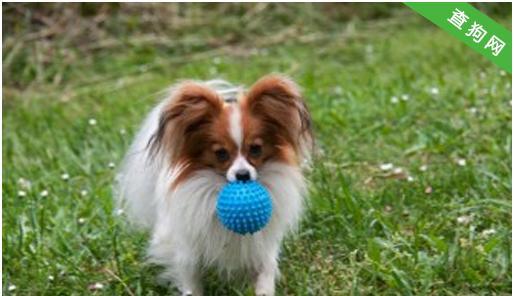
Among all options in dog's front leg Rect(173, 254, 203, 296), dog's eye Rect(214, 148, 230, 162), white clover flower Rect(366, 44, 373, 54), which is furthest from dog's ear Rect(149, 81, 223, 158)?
white clover flower Rect(366, 44, 373, 54)

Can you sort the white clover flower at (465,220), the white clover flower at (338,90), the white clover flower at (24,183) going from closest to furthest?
the white clover flower at (465,220), the white clover flower at (24,183), the white clover flower at (338,90)

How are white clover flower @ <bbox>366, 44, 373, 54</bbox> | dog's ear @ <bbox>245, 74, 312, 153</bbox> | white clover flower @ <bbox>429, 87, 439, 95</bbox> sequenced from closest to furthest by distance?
1. dog's ear @ <bbox>245, 74, 312, 153</bbox>
2. white clover flower @ <bbox>429, 87, 439, 95</bbox>
3. white clover flower @ <bbox>366, 44, 373, 54</bbox>

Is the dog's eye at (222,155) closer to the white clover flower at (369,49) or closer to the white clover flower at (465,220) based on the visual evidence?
→ the white clover flower at (465,220)

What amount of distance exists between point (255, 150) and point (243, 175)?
0.47 feet

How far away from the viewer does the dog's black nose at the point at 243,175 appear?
362cm

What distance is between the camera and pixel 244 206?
3.68 meters

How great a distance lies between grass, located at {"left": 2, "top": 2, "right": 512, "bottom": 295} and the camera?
4125 millimetres

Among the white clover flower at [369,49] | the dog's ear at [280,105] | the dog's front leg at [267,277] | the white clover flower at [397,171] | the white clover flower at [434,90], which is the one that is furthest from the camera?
the white clover flower at [369,49]

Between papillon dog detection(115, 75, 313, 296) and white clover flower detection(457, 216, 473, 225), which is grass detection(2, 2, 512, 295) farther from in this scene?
papillon dog detection(115, 75, 313, 296)

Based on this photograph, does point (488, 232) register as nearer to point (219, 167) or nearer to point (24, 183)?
point (219, 167)

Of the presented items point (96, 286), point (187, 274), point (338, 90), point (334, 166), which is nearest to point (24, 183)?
point (96, 286)

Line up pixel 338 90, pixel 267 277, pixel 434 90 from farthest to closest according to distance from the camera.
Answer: pixel 338 90 → pixel 434 90 → pixel 267 277

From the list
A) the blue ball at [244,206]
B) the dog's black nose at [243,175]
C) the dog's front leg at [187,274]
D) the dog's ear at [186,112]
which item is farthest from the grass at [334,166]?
the dog's ear at [186,112]

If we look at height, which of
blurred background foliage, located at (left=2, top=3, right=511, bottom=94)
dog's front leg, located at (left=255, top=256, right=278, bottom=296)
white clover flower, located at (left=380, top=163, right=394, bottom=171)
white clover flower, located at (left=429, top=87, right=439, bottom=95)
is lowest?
blurred background foliage, located at (left=2, top=3, right=511, bottom=94)
